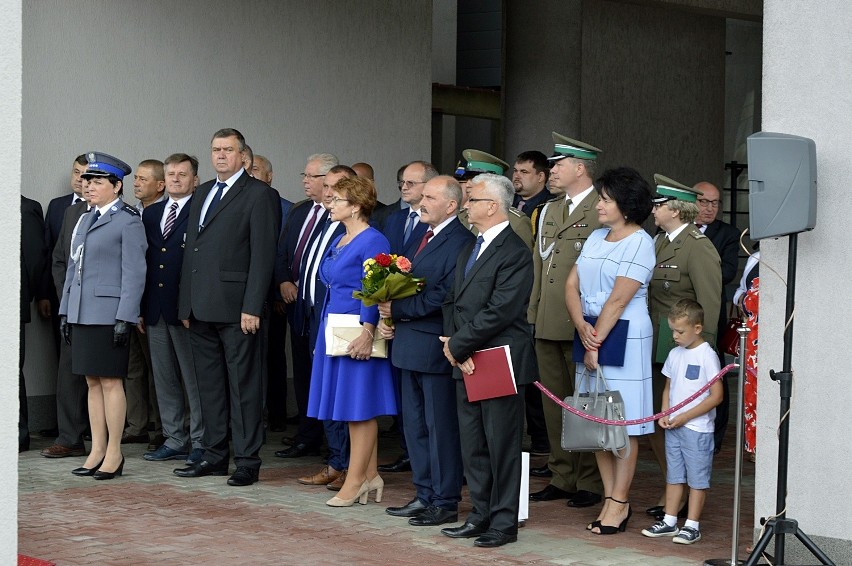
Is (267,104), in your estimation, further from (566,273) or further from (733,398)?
(733,398)

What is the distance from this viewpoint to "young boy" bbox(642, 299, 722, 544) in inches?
263

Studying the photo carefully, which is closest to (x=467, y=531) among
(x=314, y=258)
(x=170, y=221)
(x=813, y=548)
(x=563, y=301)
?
(x=563, y=301)

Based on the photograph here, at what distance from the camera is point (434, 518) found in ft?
23.0

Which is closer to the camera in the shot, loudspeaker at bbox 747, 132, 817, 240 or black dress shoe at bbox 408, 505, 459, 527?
loudspeaker at bbox 747, 132, 817, 240

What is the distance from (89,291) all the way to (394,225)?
2.06 metres

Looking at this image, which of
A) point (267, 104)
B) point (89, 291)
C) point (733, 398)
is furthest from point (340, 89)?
point (733, 398)

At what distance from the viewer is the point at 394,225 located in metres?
8.92

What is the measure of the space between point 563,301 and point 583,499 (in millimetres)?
1154

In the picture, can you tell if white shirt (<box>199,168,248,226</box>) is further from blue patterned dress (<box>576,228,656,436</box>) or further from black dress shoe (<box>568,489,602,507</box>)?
black dress shoe (<box>568,489,602,507</box>)

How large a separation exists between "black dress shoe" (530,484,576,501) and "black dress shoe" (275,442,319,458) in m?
2.17

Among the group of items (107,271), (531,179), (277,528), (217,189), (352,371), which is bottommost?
(277,528)

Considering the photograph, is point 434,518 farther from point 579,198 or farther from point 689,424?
point 579,198

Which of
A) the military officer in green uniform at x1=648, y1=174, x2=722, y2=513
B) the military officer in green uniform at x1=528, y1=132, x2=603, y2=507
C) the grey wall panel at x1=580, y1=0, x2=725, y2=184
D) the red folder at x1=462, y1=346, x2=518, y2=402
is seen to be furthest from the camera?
the grey wall panel at x1=580, y1=0, x2=725, y2=184

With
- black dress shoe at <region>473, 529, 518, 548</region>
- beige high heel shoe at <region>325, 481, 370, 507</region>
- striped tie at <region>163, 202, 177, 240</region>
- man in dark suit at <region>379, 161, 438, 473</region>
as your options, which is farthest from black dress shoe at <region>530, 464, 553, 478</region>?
striped tie at <region>163, 202, 177, 240</region>
